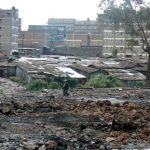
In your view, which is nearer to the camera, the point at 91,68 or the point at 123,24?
the point at 123,24

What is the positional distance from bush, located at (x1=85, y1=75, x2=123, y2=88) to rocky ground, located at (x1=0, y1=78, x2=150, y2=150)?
15.7 m

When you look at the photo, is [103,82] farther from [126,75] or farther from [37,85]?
[37,85]

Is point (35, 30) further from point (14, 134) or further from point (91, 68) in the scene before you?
point (14, 134)

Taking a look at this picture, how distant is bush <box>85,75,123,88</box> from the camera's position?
4038 centimetres

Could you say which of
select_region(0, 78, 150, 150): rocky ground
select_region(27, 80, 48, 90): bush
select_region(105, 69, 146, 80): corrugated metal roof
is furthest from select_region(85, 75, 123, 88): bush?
select_region(0, 78, 150, 150): rocky ground

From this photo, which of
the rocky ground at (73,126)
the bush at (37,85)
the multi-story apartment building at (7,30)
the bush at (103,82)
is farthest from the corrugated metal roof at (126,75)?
the multi-story apartment building at (7,30)

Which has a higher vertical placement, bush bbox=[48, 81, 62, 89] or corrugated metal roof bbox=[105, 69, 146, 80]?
corrugated metal roof bbox=[105, 69, 146, 80]

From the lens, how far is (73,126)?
679 inches

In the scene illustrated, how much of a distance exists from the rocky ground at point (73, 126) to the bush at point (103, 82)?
1566 centimetres

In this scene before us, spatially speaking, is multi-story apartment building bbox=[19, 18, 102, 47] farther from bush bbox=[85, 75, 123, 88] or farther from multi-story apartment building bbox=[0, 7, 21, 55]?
bush bbox=[85, 75, 123, 88]

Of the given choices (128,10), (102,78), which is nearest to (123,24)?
(128,10)

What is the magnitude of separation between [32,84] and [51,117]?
1762cm

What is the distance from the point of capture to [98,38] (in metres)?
113

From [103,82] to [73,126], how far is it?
23871 millimetres
